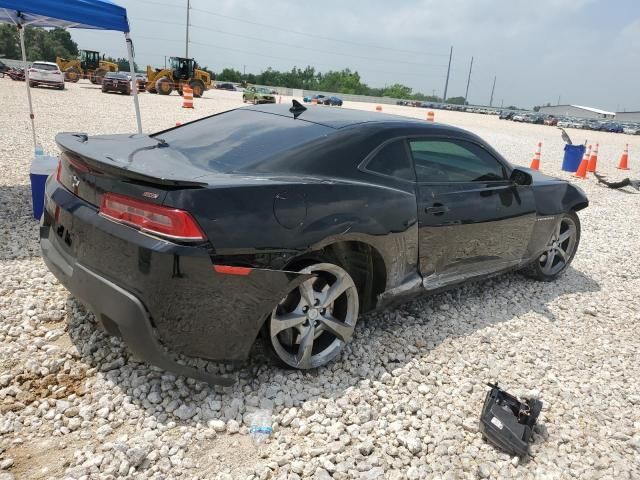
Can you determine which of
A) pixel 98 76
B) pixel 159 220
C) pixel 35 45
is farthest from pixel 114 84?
pixel 35 45

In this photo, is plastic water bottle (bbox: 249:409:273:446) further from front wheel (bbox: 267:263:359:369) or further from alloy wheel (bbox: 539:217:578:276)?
alloy wheel (bbox: 539:217:578:276)

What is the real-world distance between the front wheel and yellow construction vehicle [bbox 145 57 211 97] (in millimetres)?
31025

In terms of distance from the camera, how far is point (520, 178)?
4.04 metres

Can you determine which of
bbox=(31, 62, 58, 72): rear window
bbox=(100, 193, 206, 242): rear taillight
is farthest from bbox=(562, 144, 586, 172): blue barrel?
bbox=(31, 62, 58, 72): rear window

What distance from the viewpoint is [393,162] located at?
324 centimetres

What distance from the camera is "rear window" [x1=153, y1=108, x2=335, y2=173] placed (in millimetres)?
2797

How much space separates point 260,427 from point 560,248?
377 cm

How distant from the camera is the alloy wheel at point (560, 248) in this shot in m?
4.83

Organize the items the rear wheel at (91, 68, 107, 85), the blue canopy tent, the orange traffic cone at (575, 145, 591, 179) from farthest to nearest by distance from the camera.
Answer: the rear wheel at (91, 68, 107, 85) < the orange traffic cone at (575, 145, 591, 179) < the blue canopy tent

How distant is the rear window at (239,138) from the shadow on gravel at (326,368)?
3.49 ft

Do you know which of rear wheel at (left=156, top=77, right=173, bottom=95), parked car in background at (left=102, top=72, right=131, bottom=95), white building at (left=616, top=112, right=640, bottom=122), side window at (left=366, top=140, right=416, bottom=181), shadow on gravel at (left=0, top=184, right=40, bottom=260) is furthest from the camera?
white building at (left=616, top=112, right=640, bottom=122)

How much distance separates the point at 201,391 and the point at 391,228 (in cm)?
146

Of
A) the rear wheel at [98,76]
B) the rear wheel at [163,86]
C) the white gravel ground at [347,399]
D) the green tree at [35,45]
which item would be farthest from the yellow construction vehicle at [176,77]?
the green tree at [35,45]

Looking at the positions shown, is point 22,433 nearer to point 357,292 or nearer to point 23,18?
point 357,292
